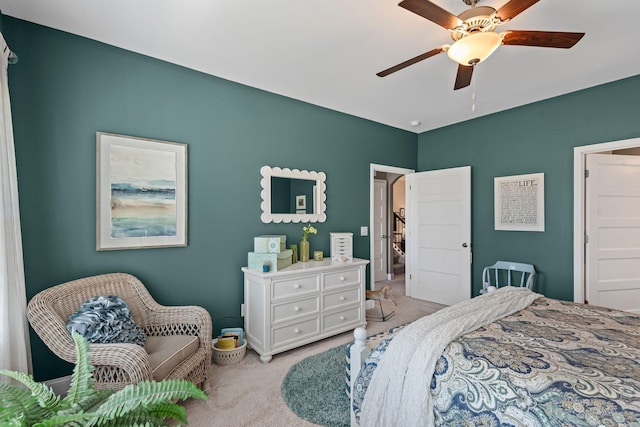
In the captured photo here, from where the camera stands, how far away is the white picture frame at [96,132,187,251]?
7.72 ft

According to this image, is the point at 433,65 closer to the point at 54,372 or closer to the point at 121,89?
the point at 121,89

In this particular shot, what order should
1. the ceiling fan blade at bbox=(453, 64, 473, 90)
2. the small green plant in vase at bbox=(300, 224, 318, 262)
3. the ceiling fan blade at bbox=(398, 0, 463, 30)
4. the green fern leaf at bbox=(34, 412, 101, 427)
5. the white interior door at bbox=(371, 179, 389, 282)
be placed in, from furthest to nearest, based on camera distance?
the white interior door at bbox=(371, 179, 389, 282), the small green plant in vase at bbox=(300, 224, 318, 262), the ceiling fan blade at bbox=(453, 64, 473, 90), the ceiling fan blade at bbox=(398, 0, 463, 30), the green fern leaf at bbox=(34, 412, 101, 427)

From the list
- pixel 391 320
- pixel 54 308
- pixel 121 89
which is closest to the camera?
pixel 54 308

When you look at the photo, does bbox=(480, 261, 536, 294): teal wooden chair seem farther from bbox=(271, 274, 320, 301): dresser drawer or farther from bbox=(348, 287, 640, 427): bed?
bbox=(271, 274, 320, 301): dresser drawer

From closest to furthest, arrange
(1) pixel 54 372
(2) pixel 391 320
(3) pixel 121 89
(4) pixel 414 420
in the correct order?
1. (4) pixel 414 420
2. (1) pixel 54 372
3. (3) pixel 121 89
4. (2) pixel 391 320

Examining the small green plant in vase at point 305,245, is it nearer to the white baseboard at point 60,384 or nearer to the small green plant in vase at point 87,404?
the white baseboard at point 60,384

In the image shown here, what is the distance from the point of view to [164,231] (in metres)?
2.61

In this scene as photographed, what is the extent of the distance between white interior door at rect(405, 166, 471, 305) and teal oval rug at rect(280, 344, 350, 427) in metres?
2.19

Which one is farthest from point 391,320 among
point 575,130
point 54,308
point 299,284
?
point 54,308

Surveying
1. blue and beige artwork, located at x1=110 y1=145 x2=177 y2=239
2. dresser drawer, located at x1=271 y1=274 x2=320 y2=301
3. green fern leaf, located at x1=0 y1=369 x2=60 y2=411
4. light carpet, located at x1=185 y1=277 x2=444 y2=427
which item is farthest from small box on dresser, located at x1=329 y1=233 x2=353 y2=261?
green fern leaf, located at x1=0 y1=369 x2=60 y2=411

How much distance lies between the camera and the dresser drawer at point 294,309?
8.98 feet

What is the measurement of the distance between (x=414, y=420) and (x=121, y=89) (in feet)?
9.77

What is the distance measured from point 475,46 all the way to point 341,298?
8.05ft

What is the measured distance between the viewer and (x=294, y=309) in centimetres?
285
